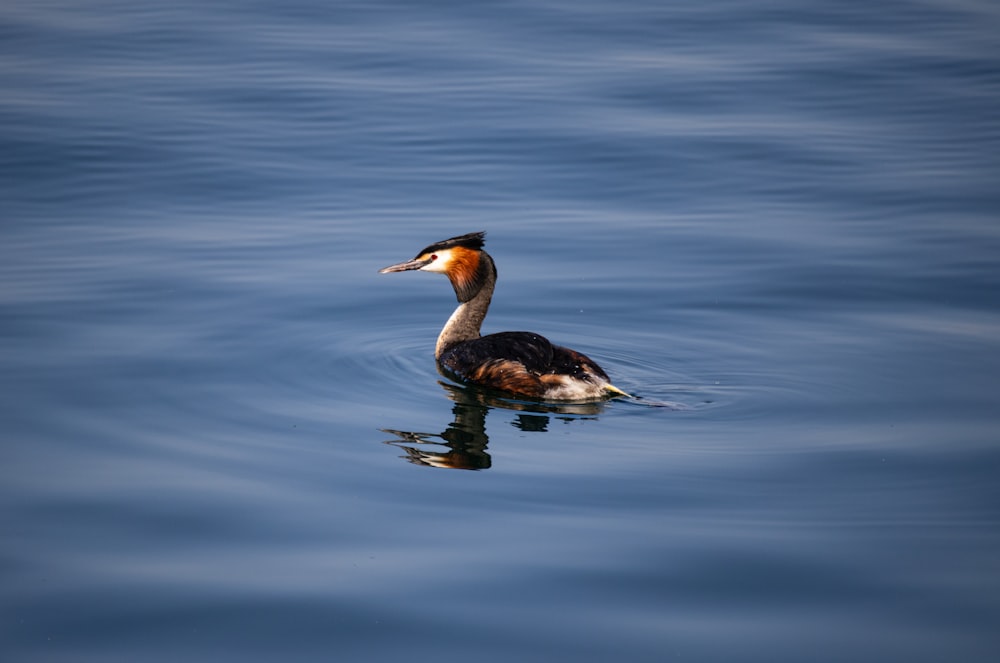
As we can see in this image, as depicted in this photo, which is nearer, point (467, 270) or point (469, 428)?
point (469, 428)

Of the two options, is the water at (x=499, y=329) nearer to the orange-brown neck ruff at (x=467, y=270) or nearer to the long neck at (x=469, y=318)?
the long neck at (x=469, y=318)

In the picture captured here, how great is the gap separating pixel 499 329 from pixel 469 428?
248 centimetres

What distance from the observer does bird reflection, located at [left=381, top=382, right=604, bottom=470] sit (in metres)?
8.80

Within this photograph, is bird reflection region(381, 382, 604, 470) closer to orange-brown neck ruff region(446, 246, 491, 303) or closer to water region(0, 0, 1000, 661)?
water region(0, 0, 1000, 661)

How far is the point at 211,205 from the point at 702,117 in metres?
6.86

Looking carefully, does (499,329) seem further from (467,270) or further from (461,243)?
(461,243)

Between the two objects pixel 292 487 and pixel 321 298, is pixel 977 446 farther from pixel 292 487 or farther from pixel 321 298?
pixel 321 298

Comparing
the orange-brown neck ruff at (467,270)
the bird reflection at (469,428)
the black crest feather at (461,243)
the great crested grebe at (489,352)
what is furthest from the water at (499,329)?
the black crest feather at (461,243)

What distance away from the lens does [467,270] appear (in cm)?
1141

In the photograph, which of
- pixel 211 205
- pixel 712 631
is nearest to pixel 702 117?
pixel 211 205

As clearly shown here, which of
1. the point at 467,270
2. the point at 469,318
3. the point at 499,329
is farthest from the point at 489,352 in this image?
the point at 499,329

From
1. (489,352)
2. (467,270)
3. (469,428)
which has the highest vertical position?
(467,270)

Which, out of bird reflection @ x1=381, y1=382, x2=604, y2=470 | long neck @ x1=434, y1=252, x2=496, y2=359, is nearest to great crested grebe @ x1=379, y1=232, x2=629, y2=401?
long neck @ x1=434, y1=252, x2=496, y2=359

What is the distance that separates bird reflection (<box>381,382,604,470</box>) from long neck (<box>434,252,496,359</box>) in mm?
712
